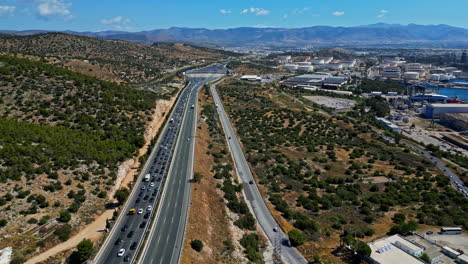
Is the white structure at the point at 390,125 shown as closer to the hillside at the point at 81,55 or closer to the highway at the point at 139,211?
the highway at the point at 139,211

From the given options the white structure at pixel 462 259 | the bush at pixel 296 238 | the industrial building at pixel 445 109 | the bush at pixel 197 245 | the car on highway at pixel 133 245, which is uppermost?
the industrial building at pixel 445 109

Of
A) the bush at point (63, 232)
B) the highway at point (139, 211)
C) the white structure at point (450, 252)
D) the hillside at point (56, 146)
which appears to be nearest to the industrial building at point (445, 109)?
the white structure at point (450, 252)

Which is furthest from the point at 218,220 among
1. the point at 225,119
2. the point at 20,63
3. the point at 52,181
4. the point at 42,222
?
the point at 20,63

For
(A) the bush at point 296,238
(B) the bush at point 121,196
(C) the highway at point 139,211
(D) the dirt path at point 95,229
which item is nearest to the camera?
(D) the dirt path at point 95,229

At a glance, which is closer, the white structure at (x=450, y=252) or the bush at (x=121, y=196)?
the white structure at (x=450, y=252)

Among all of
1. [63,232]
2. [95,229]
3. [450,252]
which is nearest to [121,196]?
[95,229]

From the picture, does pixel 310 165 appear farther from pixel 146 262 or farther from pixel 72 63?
pixel 72 63
